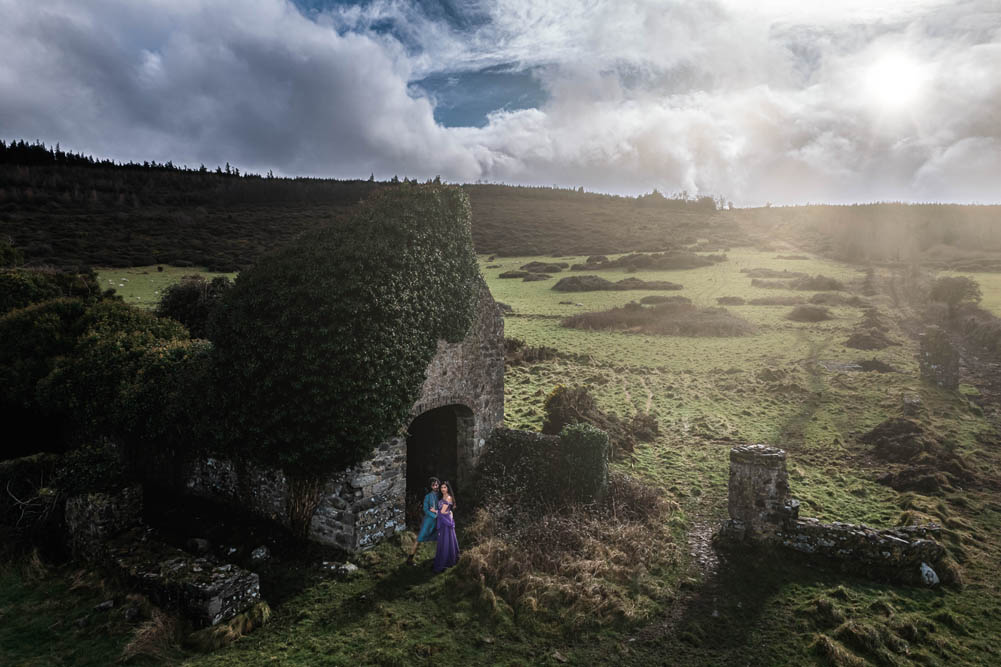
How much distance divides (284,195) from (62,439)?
85747 millimetres

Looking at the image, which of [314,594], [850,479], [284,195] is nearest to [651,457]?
[850,479]

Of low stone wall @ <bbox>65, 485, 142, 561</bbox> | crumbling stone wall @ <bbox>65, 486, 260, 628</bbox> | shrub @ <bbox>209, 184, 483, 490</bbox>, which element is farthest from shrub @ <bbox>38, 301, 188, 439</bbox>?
shrub @ <bbox>209, 184, 483, 490</bbox>

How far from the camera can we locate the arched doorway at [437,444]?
14.7 m

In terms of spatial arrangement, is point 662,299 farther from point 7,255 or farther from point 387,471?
point 7,255

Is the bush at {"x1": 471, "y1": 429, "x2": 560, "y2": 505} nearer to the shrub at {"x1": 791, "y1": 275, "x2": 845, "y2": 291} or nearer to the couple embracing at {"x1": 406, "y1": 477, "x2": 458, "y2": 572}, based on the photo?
the couple embracing at {"x1": 406, "y1": 477, "x2": 458, "y2": 572}

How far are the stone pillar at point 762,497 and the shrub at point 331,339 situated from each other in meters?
8.09

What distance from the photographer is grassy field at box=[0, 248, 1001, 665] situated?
835 centimetres

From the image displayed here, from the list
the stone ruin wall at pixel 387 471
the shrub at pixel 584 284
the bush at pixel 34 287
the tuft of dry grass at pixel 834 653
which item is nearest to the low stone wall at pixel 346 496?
the stone ruin wall at pixel 387 471

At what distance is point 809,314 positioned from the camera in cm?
4275

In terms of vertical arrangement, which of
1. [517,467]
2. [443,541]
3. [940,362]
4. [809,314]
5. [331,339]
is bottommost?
[443,541]

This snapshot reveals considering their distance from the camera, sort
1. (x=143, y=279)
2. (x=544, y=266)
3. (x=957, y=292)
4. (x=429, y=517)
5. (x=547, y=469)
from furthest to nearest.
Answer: (x=544, y=266) → (x=957, y=292) → (x=143, y=279) → (x=547, y=469) → (x=429, y=517)

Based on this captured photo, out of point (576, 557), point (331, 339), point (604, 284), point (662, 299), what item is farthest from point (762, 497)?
point (604, 284)

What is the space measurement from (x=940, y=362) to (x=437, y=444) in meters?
27.3

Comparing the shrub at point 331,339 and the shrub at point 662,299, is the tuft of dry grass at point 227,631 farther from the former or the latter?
the shrub at point 662,299
